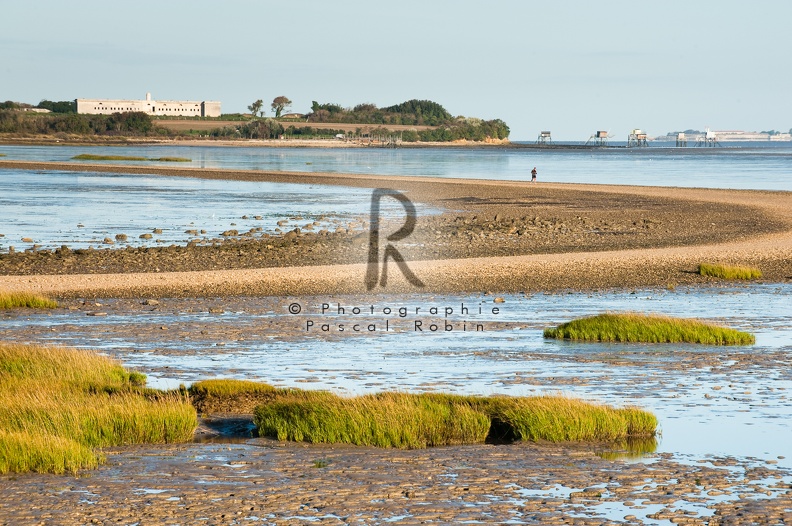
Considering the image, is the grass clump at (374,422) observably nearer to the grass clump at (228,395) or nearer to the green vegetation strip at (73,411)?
the green vegetation strip at (73,411)

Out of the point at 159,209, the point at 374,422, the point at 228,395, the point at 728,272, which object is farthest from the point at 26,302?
the point at 159,209

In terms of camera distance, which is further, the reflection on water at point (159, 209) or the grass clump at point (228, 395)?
the reflection on water at point (159, 209)

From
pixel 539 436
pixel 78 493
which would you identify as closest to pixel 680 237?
pixel 539 436

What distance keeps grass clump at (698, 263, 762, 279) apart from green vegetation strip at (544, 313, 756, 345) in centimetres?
912

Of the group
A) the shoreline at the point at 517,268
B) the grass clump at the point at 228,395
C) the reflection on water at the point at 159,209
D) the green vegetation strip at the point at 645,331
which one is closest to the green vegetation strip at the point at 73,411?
the grass clump at the point at 228,395

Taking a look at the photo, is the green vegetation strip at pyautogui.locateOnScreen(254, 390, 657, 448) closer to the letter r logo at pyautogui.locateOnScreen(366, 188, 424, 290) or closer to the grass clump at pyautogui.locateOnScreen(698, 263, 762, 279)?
the letter r logo at pyautogui.locateOnScreen(366, 188, 424, 290)

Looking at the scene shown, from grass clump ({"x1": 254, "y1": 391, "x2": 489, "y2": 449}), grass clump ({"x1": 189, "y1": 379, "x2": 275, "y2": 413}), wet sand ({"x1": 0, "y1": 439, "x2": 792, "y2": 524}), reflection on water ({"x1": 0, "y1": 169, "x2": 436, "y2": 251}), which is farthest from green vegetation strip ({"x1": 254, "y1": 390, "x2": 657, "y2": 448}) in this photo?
reflection on water ({"x1": 0, "y1": 169, "x2": 436, "y2": 251})

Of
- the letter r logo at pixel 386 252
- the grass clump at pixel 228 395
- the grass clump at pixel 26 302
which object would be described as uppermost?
the letter r logo at pixel 386 252

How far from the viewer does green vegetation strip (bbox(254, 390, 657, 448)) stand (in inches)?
466

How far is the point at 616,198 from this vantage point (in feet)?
197

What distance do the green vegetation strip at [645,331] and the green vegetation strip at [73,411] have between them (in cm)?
767

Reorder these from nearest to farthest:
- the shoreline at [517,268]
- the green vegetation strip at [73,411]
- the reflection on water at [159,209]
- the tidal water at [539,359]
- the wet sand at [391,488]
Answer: the wet sand at [391,488] → the green vegetation strip at [73,411] → the tidal water at [539,359] → the shoreline at [517,268] → the reflection on water at [159,209]

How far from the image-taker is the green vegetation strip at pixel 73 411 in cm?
1047

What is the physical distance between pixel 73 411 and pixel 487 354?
745 centimetres
